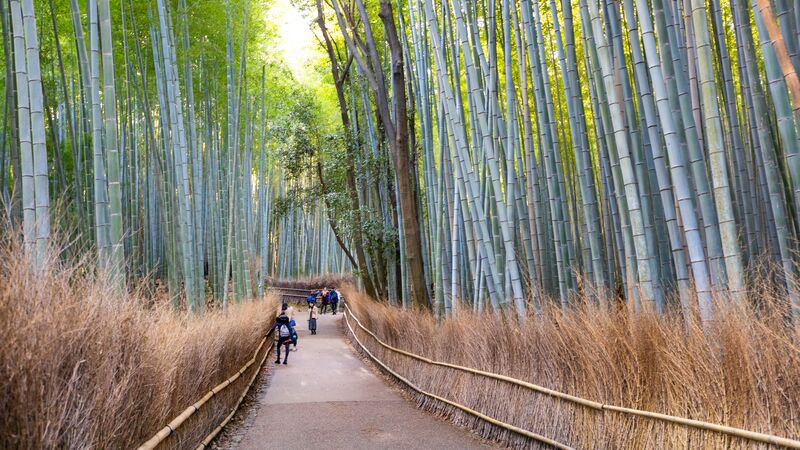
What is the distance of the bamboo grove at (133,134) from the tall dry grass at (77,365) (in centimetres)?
61

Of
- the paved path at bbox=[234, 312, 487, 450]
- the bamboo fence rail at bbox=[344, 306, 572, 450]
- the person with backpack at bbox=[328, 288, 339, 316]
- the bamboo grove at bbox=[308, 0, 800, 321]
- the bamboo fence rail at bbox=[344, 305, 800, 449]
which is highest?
the bamboo grove at bbox=[308, 0, 800, 321]

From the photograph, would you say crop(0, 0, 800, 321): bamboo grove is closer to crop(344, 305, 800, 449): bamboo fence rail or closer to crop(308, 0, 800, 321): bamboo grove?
crop(308, 0, 800, 321): bamboo grove

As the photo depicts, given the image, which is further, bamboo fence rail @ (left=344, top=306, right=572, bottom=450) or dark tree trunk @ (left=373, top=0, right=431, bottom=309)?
dark tree trunk @ (left=373, top=0, right=431, bottom=309)

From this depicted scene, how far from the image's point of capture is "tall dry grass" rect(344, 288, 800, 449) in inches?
86.8

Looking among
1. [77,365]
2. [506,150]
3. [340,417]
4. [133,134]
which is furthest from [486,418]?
[133,134]

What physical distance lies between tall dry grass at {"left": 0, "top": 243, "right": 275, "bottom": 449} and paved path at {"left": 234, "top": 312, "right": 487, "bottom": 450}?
3.35 ft

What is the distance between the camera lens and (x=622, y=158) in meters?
3.51

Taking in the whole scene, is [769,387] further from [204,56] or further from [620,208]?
[204,56]

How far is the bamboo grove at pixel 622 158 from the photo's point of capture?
302 cm

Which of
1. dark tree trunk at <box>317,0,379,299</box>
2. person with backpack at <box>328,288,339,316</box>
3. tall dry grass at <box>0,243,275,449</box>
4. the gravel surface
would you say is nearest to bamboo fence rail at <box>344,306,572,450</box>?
the gravel surface

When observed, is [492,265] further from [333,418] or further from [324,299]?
[324,299]

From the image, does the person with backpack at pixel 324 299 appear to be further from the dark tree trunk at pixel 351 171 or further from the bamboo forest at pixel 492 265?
the bamboo forest at pixel 492 265

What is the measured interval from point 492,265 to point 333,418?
62.7 inches

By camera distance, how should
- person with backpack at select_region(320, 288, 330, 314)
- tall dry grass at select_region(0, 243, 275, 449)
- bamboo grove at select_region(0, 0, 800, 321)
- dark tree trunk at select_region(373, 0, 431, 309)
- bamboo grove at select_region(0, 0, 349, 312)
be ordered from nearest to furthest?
tall dry grass at select_region(0, 243, 275, 449) → bamboo grove at select_region(0, 0, 800, 321) → bamboo grove at select_region(0, 0, 349, 312) → dark tree trunk at select_region(373, 0, 431, 309) → person with backpack at select_region(320, 288, 330, 314)
